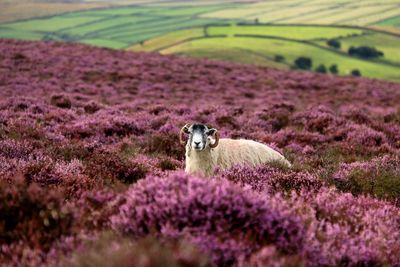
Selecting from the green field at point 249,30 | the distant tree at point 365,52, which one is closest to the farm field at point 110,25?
the green field at point 249,30

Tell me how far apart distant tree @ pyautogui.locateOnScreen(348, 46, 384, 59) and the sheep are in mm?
73952

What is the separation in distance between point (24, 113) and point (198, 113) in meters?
6.11

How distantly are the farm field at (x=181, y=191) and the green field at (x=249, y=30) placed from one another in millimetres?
53335

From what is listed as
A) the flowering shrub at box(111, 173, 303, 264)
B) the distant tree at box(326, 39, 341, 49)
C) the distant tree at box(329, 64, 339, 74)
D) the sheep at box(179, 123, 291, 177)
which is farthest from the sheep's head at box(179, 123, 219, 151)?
the distant tree at box(326, 39, 341, 49)

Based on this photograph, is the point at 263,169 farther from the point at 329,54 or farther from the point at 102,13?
the point at 102,13

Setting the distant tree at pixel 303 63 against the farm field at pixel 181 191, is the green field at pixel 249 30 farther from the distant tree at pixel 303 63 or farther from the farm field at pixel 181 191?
the farm field at pixel 181 191

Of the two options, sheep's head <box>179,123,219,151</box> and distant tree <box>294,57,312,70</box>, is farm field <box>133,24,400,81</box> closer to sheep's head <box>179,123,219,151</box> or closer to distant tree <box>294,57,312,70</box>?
distant tree <box>294,57,312,70</box>

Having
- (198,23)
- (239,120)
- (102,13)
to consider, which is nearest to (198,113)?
(239,120)

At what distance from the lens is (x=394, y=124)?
15.9 meters

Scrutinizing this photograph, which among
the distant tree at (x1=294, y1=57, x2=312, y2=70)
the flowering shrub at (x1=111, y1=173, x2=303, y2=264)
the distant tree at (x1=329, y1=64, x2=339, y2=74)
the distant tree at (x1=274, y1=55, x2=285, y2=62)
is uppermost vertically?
the flowering shrub at (x1=111, y1=173, x2=303, y2=264)

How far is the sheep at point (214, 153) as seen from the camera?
8562mm

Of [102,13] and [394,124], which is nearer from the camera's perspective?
[394,124]

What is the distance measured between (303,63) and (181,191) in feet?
236

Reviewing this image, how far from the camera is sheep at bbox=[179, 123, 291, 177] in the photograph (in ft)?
28.1
